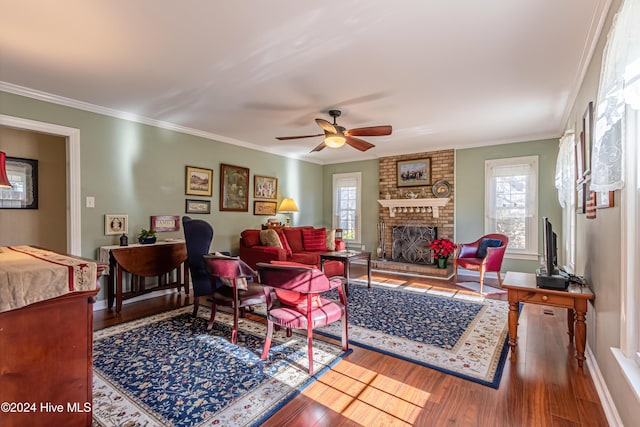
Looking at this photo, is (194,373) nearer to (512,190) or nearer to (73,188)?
(73,188)

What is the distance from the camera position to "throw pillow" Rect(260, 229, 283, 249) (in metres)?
4.64

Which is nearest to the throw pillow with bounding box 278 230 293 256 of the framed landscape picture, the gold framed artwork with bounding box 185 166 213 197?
the gold framed artwork with bounding box 185 166 213 197

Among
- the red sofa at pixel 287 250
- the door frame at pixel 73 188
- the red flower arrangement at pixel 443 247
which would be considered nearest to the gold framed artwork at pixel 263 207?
the red sofa at pixel 287 250

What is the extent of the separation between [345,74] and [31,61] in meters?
2.70

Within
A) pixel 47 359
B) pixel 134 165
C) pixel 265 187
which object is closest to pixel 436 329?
pixel 47 359

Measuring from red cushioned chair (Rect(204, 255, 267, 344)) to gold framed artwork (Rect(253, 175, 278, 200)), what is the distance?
Result: 114 inches

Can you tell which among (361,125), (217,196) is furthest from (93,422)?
(361,125)

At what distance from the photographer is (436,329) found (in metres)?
2.88

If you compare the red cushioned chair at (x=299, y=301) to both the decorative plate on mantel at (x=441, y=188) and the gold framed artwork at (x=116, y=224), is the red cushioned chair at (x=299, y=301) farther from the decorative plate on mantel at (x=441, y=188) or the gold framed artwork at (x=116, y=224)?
the decorative plate on mantel at (x=441, y=188)

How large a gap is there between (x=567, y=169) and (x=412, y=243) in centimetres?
315

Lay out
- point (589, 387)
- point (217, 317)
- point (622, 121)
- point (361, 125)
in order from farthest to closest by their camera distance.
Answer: point (361, 125) → point (217, 317) → point (589, 387) → point (622, 121)

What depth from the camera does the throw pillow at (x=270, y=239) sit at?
4.64m

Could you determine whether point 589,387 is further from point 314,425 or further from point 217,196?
point 217,196

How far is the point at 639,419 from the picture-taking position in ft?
4.05
